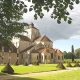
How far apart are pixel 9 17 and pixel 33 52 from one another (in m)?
80.3

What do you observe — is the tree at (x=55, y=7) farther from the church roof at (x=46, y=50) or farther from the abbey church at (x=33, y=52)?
the church roof at (x=46, y=50)

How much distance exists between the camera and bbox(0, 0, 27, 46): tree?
28.1 ft

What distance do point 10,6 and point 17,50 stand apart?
273 feet

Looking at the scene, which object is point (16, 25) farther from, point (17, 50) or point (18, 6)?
point (17, 50)

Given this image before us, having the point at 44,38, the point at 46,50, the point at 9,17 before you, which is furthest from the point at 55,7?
the point at 44,38

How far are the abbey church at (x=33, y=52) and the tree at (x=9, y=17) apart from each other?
70.0m

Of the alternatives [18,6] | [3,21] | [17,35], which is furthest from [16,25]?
[18,6]

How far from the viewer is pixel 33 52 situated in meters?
90.1

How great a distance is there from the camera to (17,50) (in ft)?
300

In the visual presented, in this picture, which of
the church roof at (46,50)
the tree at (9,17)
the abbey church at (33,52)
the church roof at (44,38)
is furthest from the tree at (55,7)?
the church roof at (44,38)

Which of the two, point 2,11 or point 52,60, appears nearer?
point 2,11

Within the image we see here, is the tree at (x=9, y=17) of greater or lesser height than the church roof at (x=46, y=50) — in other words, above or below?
below

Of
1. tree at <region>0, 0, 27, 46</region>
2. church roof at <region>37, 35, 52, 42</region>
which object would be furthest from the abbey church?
tree at <region>0, 0, 27, 46</region>

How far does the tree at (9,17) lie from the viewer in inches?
338
